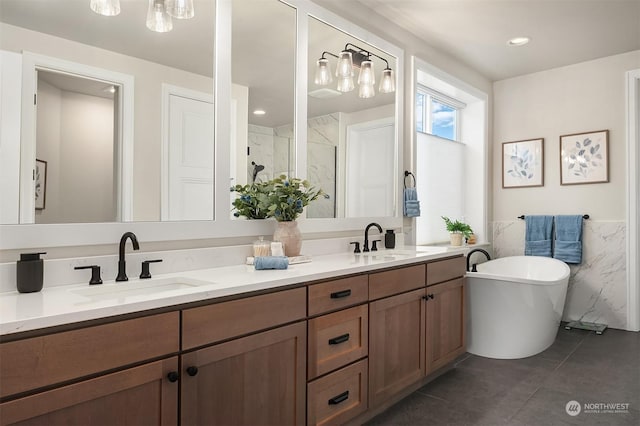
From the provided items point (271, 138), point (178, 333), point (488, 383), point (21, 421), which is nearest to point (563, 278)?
point (488, 383)

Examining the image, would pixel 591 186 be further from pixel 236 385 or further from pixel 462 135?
pixel 236 385

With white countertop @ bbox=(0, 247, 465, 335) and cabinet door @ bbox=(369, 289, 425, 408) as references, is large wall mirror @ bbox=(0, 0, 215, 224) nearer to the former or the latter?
white countertop @ bbox=(0, 247, 465, 335)

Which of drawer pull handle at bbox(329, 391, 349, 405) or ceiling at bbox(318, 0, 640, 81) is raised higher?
ceiling at bbox(318, 0, 640, 81)

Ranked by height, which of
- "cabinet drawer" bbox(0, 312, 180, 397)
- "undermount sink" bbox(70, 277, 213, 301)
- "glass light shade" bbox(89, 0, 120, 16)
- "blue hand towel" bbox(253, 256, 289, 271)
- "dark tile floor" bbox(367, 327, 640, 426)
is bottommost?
"dark tile floor" bbox(367, 327, 640, 426)

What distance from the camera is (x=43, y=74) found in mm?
1544

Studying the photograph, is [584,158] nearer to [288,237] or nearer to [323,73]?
[323,73]

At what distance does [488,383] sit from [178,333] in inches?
88.1

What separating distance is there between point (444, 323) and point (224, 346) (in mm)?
1734

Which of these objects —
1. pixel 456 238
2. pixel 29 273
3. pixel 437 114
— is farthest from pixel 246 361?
pixel 437 114

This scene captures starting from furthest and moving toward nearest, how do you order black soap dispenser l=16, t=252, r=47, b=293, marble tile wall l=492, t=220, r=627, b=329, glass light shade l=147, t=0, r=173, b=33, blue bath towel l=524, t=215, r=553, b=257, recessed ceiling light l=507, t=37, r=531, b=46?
blue bath towel l=524, t=215, r=553, b=257
marble tile wall l=492, t=220, r=627, b=329
recessed ceiling light l=507, t=37, r=531, b=46
glass light shade l=147, t=0, r=173, b=33
black soap dispenser l=16, t=252, r=47, b=293

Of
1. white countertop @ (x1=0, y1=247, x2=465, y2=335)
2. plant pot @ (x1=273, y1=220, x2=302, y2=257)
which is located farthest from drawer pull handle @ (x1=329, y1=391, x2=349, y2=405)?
plant pot @ (x1=273, y1=220, x2=302, y2=257)

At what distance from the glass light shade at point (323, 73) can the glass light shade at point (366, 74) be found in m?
0.33

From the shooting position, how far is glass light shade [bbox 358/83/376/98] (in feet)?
9.81

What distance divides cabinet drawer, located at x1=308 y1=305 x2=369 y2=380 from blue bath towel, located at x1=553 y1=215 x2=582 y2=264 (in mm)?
3075
